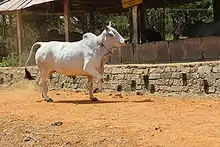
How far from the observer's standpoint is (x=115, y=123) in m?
8.38

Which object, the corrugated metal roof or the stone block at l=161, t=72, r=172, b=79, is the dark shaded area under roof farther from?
the stone block at l=161, t=72, r=172, b=79

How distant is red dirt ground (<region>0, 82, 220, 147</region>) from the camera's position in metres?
7.11

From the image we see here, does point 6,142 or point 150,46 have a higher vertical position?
point 150,46

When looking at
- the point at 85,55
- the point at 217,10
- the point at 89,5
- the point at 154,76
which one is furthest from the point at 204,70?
the point at 89,5

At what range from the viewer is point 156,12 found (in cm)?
3027

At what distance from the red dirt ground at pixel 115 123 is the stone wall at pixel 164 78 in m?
0.41

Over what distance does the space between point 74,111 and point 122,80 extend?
4082mm

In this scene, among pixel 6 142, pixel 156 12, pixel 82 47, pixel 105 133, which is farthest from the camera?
pixel 156 12

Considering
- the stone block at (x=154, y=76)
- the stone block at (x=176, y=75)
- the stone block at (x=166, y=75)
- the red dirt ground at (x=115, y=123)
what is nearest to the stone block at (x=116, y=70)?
the stone block at (x=154, y=76)

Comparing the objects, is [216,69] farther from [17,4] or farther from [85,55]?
[17,4]

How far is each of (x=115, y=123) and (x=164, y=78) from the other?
185 inches

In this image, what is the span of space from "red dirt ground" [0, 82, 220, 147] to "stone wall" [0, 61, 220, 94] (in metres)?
0.41

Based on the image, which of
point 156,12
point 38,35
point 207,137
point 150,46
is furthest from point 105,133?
point 156,12

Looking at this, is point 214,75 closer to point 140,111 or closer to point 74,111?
point 140,111
